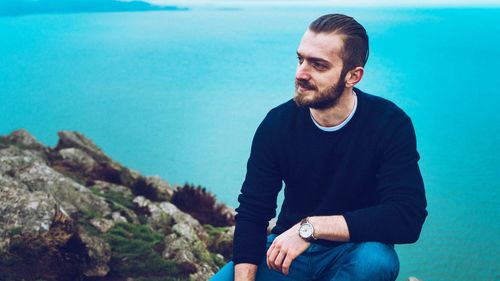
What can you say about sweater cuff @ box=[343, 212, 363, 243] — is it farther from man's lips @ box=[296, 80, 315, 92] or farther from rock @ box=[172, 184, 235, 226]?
rock @ box=[172, 184, 235, 226]

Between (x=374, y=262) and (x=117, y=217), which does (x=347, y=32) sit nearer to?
(x=374, y=262)

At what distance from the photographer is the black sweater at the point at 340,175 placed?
13.7 ft

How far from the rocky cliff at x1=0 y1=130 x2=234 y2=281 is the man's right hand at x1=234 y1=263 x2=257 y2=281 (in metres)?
2.60

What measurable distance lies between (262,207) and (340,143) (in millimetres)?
741

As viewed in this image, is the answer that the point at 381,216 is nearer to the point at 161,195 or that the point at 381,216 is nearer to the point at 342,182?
the point at 342,182

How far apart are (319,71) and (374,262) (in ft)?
4.37

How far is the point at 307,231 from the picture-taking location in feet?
13.7

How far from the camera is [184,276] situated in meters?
7.04

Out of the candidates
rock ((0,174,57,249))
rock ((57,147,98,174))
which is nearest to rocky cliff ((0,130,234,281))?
rock ((0,174,57,249))

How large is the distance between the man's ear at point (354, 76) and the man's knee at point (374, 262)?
1.12 metres

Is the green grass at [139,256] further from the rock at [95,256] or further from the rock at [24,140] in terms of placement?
the rock at [24,140]

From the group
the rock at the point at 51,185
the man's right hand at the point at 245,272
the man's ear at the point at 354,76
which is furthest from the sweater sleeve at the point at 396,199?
the rock at the point at 51,185

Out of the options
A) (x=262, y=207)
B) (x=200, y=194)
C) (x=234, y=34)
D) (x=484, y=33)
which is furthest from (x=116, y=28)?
(x=262, y=207)

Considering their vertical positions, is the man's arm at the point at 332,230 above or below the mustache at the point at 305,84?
below
